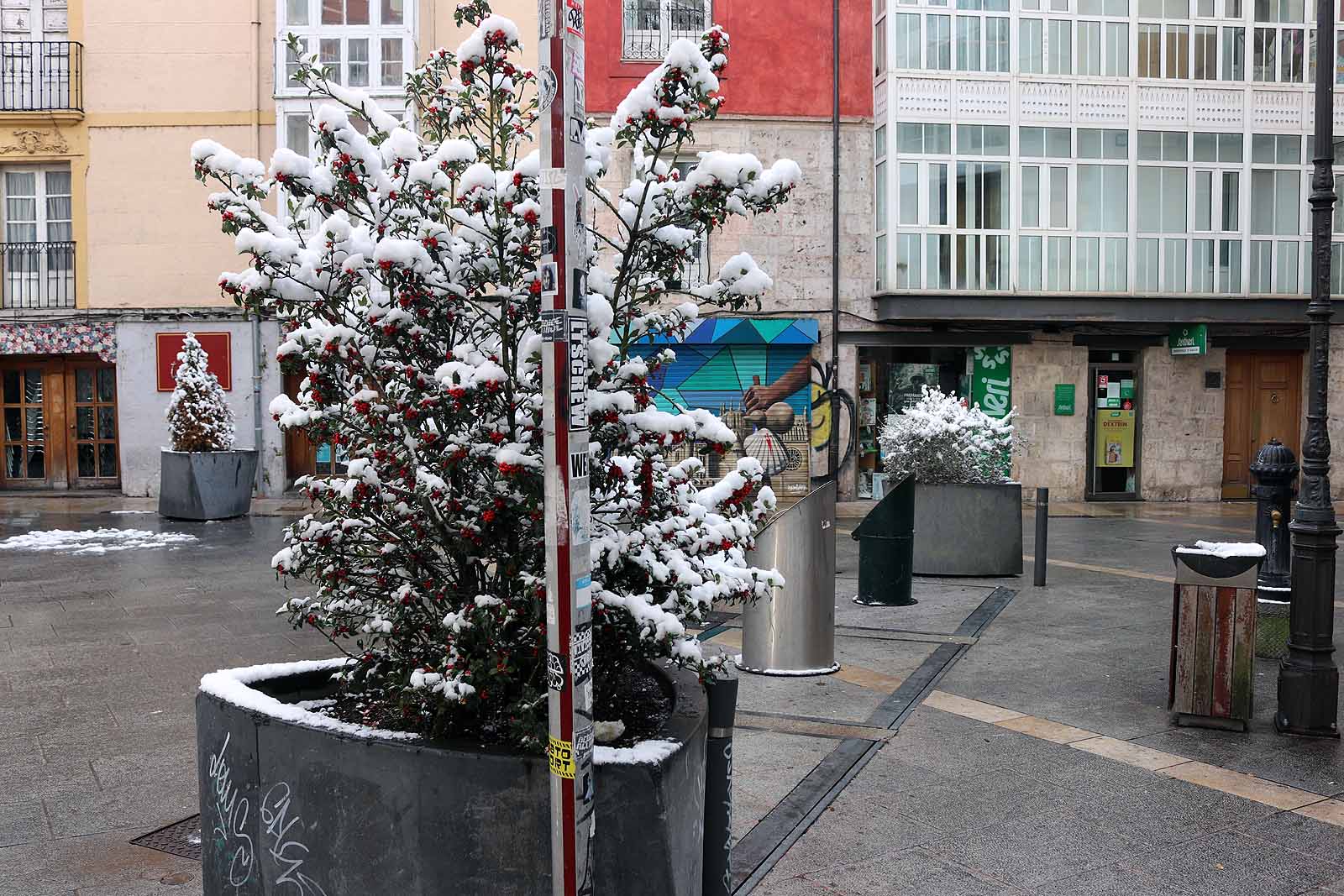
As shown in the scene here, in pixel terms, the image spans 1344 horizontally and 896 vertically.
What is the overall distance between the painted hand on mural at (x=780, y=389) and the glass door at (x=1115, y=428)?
543cm

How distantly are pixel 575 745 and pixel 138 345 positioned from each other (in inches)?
828

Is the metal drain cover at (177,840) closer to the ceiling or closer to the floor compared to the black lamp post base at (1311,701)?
closer to the floor

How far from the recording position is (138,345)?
21219 mm

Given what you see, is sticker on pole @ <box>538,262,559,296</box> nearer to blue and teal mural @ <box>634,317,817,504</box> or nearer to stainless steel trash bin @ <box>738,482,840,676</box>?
stainless steel trash bin @ <box>738,482,840,676</box>

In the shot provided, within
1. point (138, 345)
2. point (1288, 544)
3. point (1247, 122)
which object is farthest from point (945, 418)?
point (138, 345)

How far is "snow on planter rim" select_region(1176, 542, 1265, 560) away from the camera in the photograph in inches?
245

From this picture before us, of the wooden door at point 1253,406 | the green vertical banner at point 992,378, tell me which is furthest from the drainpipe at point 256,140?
the wooden door at point 1253,406

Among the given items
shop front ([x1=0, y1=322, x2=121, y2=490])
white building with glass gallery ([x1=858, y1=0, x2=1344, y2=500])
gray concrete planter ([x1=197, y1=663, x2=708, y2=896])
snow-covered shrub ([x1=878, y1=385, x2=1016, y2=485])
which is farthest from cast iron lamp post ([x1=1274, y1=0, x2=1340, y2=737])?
shop front ([x1=0, y1=322, x2=121, y2=490])

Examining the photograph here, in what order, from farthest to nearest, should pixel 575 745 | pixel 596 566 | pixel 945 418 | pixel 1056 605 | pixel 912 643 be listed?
pixel 945 418
pixel 1056 605
pixel 912 643
pixel 596 566
pixel 575 745

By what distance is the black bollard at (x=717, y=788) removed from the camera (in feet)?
11.8

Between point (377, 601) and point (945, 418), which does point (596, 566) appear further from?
point (945, 418)

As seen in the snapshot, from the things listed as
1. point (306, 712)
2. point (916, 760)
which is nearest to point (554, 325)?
point (306, 712)

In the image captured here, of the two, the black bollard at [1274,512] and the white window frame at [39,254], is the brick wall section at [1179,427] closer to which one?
the black bollard at [1274,512]

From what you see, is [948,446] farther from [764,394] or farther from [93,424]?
[93,424]
